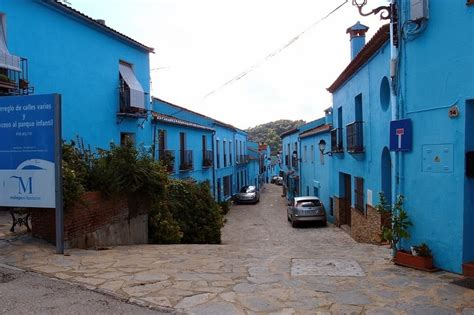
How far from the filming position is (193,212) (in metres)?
12.9

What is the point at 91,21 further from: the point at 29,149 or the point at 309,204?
the point at 309,204

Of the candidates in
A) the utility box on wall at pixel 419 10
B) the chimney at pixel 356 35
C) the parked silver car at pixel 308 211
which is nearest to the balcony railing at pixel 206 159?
the parked silver car at pixel 308 211

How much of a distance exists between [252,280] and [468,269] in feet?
9.21

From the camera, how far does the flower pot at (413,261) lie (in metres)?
6.18

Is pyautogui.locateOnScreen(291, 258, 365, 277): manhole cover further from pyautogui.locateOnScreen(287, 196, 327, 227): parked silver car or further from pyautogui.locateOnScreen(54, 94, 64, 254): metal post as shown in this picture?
pyautogui.locateOnScreen(287, 196, 327, 227): parked silver car

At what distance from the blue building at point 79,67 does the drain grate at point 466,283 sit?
24.9 feet

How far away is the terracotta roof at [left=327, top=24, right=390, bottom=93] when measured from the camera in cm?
→ 999

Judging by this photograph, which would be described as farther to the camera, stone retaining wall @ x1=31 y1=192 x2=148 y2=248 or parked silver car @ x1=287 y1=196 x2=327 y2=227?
parked silver car @ x1=287 y1=196 x2=327 y2=227

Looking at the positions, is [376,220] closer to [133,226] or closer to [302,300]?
[133,226]

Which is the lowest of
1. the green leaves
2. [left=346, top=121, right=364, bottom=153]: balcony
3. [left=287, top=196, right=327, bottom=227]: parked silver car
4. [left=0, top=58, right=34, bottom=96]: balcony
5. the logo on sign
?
[left=287, top=196, right=327, bottom=227]: parked silver car

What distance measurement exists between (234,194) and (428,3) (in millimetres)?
31858

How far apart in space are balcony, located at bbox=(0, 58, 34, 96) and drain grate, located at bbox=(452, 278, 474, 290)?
31.1 feet

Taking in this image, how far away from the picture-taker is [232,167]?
37656mm

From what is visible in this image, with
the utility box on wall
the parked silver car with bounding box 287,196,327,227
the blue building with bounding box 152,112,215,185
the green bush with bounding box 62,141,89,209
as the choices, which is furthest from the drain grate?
the parked silver car with bounding box 287,196,327,227
